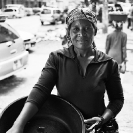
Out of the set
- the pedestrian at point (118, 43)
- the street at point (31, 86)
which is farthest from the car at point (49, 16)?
the pedestrian at point (118, 43)

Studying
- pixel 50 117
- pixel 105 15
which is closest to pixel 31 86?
pixel 50 117

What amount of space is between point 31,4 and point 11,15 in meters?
30.5

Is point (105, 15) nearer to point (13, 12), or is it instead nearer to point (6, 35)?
point (6, 35)

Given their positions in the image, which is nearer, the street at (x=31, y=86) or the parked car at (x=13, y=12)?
the street at (x=31, y=86)

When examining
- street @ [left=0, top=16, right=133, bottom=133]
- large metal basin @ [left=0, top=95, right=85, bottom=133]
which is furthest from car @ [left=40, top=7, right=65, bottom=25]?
large metal basin @ [left=0, top=95, right=85, bottom=133]

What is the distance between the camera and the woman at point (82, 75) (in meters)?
1.71

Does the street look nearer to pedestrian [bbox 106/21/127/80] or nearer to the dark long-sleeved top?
pedestrian [bbox 106/21/127/80]

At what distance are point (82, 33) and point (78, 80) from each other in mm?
304

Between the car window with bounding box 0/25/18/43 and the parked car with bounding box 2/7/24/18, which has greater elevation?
the parked car with bounding box 2/7/24/18

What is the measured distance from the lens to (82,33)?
5.79 feet

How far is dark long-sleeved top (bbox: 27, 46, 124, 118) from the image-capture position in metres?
1.71

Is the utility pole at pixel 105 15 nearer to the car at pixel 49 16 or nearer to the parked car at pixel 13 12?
the car at pixel 49 16

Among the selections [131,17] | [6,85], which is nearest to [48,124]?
[6,85]

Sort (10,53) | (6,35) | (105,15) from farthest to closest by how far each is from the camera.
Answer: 1. (105,15)
2. (6,35)
3. (10,53)
